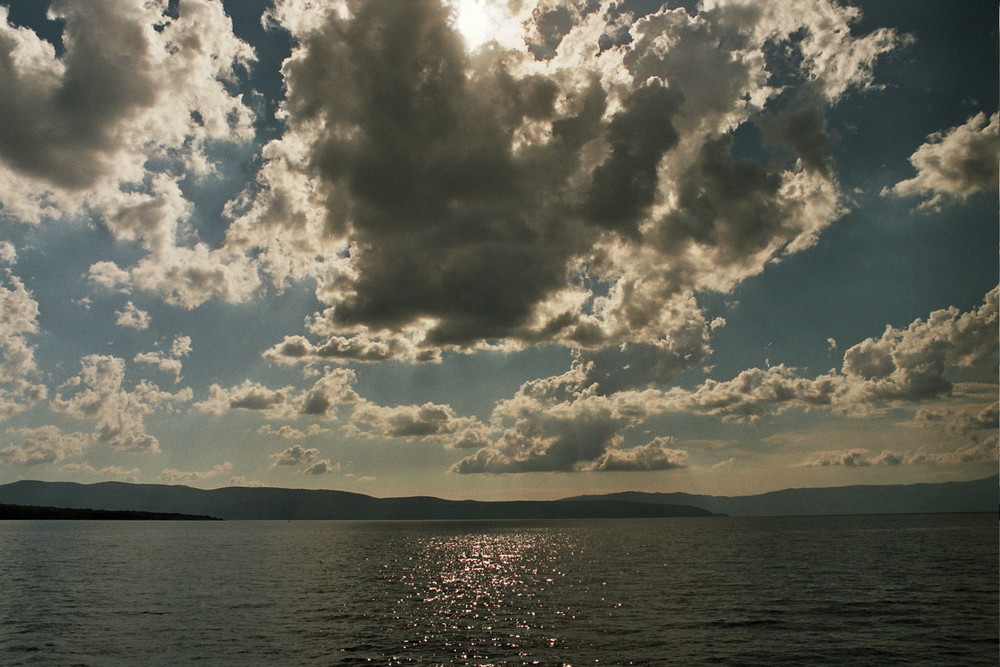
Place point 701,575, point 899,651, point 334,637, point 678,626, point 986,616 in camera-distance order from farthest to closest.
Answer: point 701,575 → point 986,616 → point 678,626 → point 334,637 → point 899,651

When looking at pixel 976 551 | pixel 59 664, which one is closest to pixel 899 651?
pixel 59 664

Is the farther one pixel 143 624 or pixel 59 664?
pixel 143 624

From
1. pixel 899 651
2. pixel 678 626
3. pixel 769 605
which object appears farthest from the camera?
pixel 769 605

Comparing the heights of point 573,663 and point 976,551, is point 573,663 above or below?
above

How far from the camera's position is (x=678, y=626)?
47281mm

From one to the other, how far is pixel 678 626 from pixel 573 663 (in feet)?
45.8

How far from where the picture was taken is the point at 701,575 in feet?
267

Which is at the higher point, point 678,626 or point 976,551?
point 678,626

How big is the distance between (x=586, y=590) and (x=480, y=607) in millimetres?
15148

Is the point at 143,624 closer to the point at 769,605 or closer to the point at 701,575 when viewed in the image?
the point at 769,605

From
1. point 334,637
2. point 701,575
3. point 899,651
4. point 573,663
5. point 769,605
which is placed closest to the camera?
point 573,663

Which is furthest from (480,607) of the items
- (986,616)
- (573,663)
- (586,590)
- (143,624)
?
(986,616)

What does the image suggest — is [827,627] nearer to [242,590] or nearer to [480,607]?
[480,607]

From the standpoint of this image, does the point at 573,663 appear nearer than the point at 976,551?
Yes
